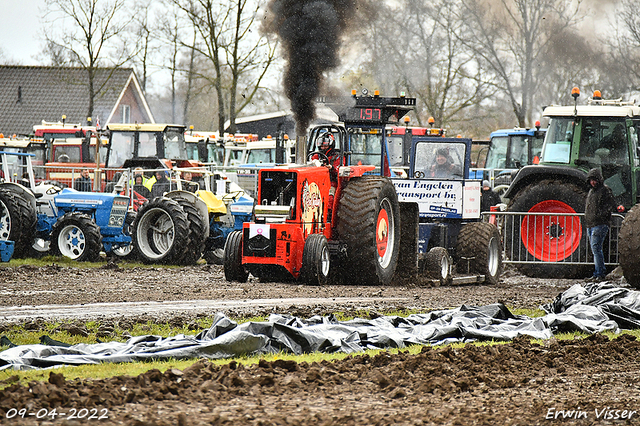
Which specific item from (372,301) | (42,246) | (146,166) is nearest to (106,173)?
(146,166)

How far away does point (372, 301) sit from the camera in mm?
10648

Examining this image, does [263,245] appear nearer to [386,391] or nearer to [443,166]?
[443,166]

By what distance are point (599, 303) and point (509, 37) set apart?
1237cm

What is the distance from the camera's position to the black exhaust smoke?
564 inches

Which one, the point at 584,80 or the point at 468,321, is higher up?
the point at 584,80

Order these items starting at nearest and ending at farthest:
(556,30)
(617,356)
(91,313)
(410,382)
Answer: (410,382)
(617,356)
(91,313)
(556,30)

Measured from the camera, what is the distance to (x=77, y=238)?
16.5 meters

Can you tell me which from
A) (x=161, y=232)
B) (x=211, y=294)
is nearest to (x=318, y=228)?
(x=211, y=294)

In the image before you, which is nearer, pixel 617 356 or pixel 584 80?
pixel 617 356

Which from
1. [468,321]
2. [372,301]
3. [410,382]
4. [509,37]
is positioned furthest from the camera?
[509,37]

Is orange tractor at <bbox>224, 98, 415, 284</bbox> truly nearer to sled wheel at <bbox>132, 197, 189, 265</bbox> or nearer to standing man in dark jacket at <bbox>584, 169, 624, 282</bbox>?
standing man in dark jacket at <bbox>584, 169, 624, 282</bbox>

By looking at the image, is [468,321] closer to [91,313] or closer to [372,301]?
[372,301]

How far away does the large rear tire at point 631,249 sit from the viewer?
38.4ft

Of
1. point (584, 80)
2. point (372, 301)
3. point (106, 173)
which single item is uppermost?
point (584, 80)
